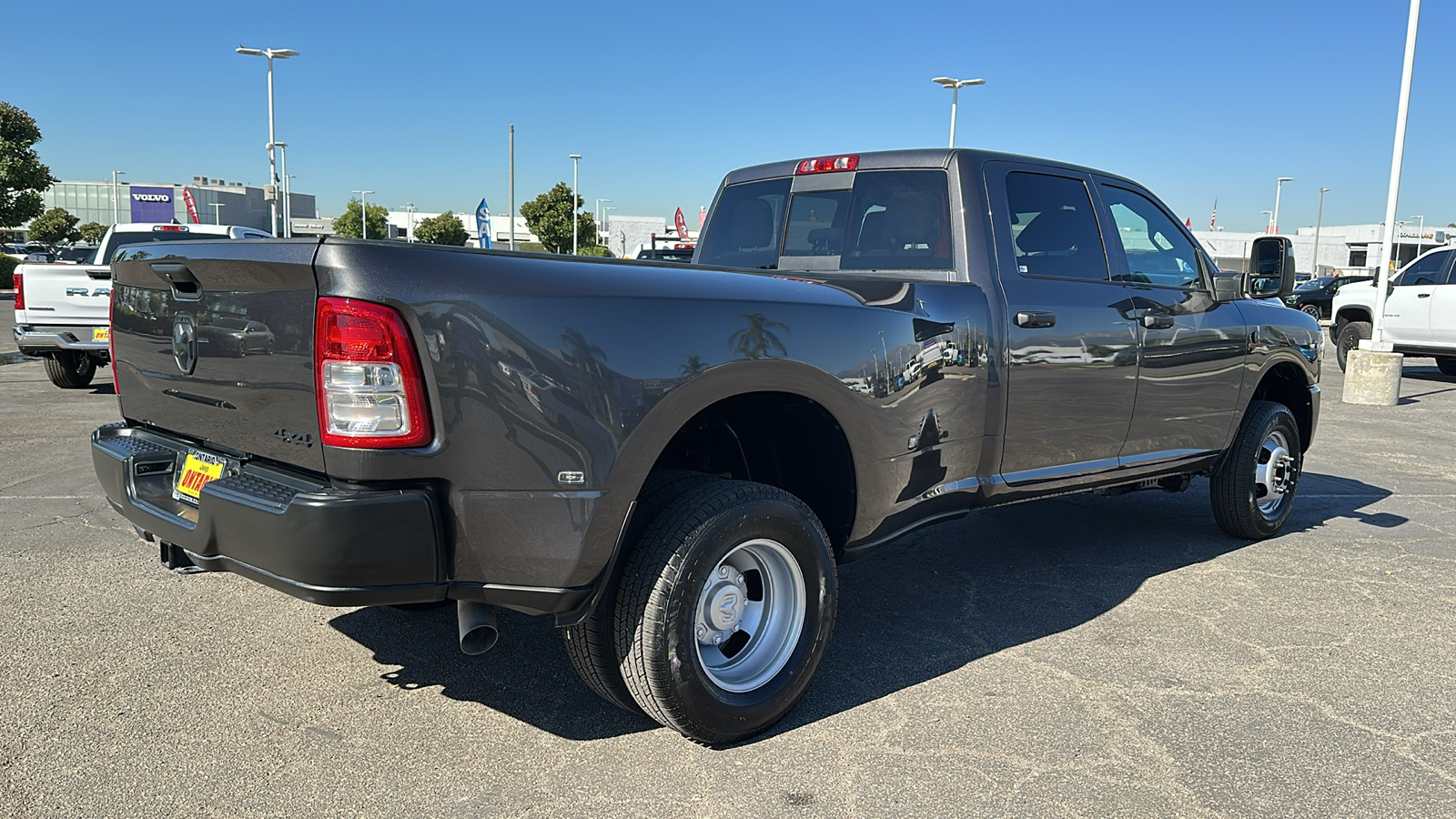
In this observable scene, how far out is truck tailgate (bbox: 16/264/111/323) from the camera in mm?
9812

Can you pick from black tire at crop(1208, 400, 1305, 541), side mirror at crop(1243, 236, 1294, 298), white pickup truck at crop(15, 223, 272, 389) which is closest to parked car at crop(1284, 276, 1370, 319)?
black tire at crop(1208, 400, 1305, 541)

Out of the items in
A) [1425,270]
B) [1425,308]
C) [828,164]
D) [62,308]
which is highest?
[828,164]

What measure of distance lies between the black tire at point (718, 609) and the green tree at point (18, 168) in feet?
116

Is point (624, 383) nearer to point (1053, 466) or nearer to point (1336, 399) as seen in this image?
point (1053, 466)

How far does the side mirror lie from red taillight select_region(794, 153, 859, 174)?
205cm

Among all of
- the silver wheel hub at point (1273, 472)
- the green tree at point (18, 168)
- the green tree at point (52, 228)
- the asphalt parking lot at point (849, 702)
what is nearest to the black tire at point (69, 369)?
the asphalt parking lot at point (849, 702)

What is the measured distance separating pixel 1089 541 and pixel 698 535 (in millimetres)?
3422

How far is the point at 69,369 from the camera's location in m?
10.9

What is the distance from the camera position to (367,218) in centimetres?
8175

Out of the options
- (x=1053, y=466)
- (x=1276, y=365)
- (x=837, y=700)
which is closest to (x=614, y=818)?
(x=837, y=700)

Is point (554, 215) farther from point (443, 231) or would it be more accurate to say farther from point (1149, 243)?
point (1149, 243)

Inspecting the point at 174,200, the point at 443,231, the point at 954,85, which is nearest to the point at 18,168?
the point at 954,85

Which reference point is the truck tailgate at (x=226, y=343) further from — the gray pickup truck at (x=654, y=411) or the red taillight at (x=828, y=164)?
the red taillight at (x=828, y=164)

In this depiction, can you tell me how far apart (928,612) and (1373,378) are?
10.8 metres
